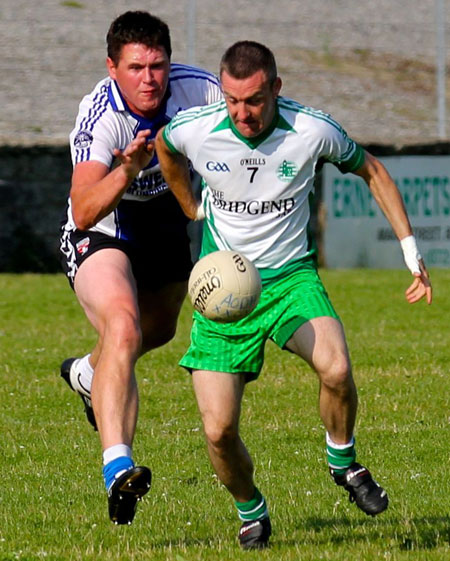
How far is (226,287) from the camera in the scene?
5.86 metres

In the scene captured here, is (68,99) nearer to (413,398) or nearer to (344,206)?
(344,206)

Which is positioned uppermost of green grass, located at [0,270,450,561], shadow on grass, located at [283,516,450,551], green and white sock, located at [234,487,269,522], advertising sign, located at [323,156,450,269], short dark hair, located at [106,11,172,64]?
short dark hair, located at [106,11,172,64]

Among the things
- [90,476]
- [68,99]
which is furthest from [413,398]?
[68,99]

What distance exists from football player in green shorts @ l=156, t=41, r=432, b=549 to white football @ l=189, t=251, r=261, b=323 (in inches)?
9.0

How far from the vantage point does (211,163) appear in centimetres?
623

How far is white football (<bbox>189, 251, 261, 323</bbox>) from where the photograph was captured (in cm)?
589

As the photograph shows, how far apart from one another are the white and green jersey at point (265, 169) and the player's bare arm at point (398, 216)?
11cm

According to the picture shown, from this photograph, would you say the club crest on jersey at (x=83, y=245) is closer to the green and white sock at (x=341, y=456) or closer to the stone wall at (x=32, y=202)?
the green and white sock at (x=341, y=456)

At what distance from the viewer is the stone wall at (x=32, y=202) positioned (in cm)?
1970

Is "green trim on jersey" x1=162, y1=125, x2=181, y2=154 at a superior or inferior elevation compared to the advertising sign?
superior

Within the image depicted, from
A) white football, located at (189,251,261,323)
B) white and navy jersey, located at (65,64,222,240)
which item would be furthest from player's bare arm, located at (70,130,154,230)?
white football, located at (189,251,261,323)

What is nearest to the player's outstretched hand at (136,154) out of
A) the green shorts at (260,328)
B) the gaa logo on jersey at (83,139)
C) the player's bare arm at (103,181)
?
the player's bare arm at (103,181)

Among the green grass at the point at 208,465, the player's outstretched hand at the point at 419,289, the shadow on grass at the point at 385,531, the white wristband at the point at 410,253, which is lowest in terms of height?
the green grass at the point at 208,465

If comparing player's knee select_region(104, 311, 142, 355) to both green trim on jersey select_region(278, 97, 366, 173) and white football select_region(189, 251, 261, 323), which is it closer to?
white football select_region(189, 251, 261, 323)
